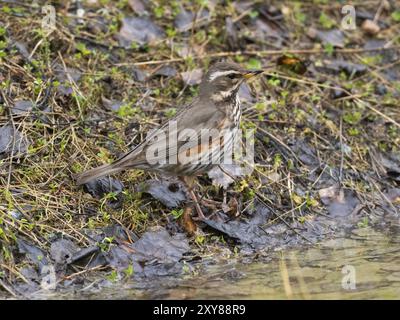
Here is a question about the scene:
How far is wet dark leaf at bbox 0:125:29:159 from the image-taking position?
7.94m

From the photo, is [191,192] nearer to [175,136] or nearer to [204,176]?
[204,176]

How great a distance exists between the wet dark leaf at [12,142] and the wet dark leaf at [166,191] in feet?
4.46

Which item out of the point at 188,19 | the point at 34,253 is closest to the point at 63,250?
the point at 34,253

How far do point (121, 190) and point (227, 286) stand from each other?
193cm

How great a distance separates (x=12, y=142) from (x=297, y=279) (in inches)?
133

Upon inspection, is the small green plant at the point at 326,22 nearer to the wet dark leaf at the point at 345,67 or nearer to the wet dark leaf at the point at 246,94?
the wet dark leaf at the point at 345,67

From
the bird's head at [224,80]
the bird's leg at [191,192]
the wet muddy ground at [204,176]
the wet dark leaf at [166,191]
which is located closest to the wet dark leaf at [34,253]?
the wet muddy ground at [204,176]

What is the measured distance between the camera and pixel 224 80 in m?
8.16

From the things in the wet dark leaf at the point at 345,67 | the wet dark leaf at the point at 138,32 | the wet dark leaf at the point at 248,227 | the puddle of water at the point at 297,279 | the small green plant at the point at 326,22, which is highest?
the small green plant at the point at 326,22

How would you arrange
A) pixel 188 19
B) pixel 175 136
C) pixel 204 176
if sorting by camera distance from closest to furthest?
pixel 175 136 < pixel 204 176 < pixel 188 19

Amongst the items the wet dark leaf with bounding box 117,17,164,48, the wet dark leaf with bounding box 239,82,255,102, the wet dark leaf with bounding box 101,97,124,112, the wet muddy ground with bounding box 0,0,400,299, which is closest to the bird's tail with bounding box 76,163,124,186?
the wet muddy ground with bounding box 0,0,400,299

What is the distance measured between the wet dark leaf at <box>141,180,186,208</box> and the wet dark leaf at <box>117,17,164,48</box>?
2.79 meters

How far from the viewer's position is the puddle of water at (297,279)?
6402 millimetres

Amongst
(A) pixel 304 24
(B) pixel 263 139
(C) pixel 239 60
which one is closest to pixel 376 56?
(A) pixel 304 24
